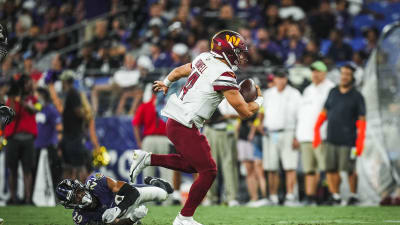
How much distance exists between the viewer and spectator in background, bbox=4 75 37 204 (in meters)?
13.0

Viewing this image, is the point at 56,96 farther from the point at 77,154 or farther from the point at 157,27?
the point at 157,27

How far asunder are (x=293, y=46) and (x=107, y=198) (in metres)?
9.22

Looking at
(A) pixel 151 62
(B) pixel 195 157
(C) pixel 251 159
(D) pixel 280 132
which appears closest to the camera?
(B) pixel 195 157

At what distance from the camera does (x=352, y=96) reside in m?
12.4

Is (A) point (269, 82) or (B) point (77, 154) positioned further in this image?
(A) point (269, 82)

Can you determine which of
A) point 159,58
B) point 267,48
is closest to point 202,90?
point 159,58

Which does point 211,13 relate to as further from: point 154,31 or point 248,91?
point 248,91

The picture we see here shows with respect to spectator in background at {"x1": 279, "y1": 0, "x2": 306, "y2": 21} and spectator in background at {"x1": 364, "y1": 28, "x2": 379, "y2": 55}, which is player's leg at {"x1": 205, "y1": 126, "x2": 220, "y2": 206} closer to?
spectator in background at {"x1": 364, "y1": 28, "x2": 379, "y2": 55}

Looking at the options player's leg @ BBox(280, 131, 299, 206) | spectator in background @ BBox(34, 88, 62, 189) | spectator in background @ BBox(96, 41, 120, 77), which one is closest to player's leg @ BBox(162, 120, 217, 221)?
player's leg @ BBox(280, 131, 299, 206)

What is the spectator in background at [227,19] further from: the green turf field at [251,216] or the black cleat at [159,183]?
the black cleat at [159,183]

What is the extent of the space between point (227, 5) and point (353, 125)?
19.7 ft

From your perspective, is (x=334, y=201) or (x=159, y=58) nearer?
(x=334, y=201)

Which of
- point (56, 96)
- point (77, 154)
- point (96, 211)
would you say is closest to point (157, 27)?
point (56, 96)

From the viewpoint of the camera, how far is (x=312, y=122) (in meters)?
13.0
